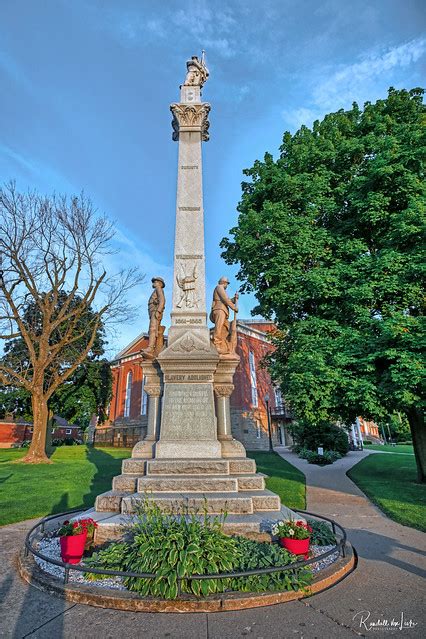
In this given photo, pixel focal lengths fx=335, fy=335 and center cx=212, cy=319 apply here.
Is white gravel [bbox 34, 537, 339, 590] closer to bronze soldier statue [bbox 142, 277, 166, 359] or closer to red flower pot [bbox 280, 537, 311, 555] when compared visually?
red flower pot [bbox 280, 537, 311, 555]

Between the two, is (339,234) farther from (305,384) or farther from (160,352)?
(160,352)

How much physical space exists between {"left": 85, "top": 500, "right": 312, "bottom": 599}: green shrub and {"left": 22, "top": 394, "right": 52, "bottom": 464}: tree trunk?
18.2m

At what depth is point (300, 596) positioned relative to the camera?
146 inches

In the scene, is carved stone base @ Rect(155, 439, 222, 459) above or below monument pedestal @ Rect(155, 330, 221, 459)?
below

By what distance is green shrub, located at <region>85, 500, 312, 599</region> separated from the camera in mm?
3633

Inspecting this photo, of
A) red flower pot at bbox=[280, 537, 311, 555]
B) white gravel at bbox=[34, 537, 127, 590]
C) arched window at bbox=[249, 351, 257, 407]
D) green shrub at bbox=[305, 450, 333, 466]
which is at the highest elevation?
arched window at bbox=[249, 351, 257, 407]

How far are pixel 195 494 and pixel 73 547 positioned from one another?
2.10m

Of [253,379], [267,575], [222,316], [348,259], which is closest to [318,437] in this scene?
[253,379]

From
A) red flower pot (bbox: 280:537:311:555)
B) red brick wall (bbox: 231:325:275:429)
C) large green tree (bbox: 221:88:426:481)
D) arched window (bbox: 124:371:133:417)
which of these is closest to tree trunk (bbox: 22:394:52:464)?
large green tree (bbox: 221:88:426:481)

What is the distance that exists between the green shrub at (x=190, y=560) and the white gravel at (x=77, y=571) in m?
0.12

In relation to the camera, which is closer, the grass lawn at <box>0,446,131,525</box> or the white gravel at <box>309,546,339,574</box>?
the white gravel at <box>309,546,339,574</box>

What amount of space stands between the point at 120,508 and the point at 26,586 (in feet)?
5.78

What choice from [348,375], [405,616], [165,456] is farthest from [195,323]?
[405,616]

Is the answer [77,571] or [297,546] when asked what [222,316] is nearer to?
[297,546]
